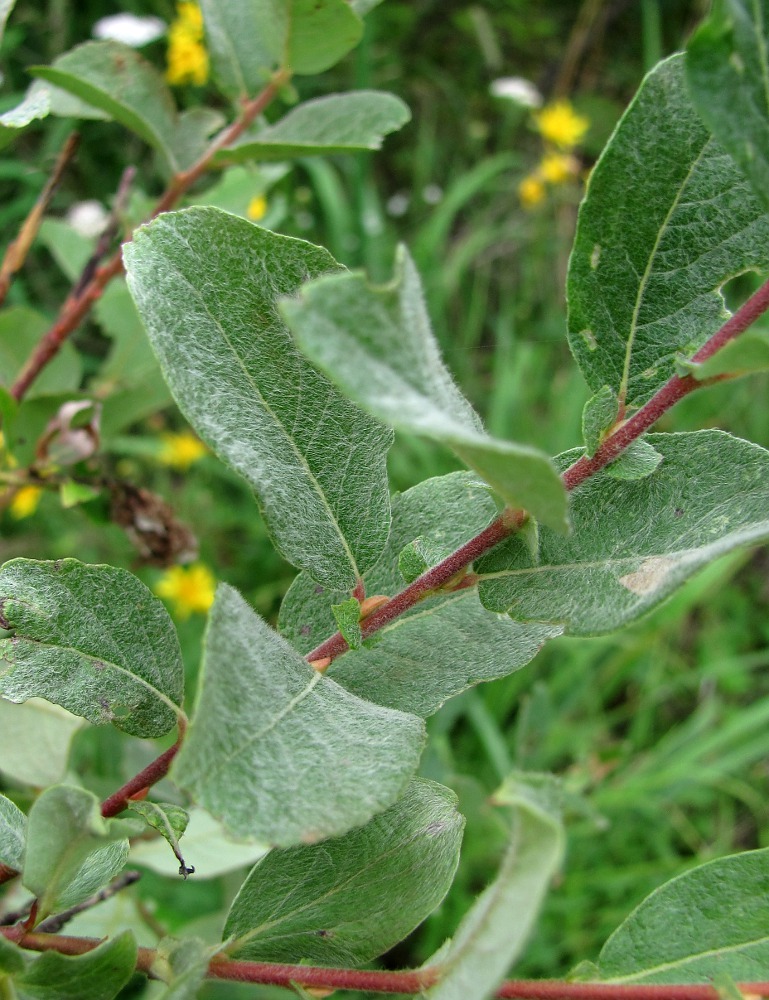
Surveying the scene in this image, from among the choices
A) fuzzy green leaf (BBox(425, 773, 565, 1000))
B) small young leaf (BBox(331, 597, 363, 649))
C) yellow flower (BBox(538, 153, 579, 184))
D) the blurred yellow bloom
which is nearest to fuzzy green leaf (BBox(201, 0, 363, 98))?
small young leaf (BBox(331, 597, 363, 649))

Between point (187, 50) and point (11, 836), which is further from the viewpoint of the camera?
point (187, 50)

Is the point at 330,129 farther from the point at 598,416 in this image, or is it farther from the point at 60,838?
the point at 60,838

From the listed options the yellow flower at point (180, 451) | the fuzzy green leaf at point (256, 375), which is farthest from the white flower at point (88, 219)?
the fuzzy green leaf at point (256, 375)

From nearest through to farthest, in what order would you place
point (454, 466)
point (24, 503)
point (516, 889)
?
point (516, 889)
point (24, 503)
point (454, 466)

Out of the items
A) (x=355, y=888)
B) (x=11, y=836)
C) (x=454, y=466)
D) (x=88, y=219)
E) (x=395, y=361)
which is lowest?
(x=454, y=466)

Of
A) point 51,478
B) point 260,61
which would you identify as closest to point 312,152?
point 260,61

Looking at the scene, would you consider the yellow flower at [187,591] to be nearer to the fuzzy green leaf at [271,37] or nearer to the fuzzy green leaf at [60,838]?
the fuzzy green leaf at [271,37]

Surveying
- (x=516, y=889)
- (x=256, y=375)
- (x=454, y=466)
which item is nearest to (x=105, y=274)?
(x=256, y=375)
